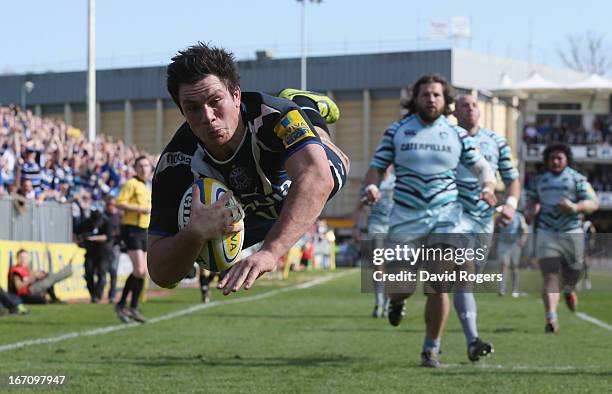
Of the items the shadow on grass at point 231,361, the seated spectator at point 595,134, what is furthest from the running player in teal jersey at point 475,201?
the seated spectator at point 595,134

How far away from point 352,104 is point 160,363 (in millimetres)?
64637

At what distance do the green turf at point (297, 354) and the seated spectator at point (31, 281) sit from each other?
1.94ft

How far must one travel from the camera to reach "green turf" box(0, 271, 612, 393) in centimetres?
864

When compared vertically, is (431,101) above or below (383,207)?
above

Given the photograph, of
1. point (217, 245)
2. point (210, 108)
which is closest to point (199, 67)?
point (210, 108)

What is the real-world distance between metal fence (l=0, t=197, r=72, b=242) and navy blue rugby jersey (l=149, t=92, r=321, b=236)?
13.4 m

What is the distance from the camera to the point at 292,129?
5.35 meters

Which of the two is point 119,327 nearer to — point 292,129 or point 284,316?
point 284,316

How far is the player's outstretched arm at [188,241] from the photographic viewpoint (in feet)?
16.1

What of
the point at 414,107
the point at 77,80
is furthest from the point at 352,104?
the point at 414,107

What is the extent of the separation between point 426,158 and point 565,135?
2311 inches

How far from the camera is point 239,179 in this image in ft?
19.1

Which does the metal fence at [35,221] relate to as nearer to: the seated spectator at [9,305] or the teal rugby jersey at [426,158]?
the seated spectator at [9,305]

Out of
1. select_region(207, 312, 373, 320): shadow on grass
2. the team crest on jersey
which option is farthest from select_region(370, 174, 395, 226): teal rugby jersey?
the team crest on jersey
